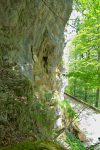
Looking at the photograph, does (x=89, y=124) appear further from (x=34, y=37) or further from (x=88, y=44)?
(x=34, y=37)

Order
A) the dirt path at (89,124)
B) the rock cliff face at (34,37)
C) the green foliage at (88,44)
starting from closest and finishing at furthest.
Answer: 1. the rock cliff face at (34,37)
2. the green foliage at (88,44)
3. the dirt path at (89,124)

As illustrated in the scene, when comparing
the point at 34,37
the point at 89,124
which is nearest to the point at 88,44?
the point at 89,124

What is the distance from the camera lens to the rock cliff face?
287 inches

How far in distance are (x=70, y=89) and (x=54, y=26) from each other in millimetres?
18226

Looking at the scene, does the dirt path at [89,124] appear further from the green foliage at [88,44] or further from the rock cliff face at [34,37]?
the rock cliff face at [34,37]

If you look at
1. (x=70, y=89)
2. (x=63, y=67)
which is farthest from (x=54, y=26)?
(x=70, y=89)

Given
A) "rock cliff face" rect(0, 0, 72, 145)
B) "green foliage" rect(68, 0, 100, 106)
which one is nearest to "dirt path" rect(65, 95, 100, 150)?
"green foliage" rect(68, 0, 100, 106)

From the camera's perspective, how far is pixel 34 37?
8891 millimetres

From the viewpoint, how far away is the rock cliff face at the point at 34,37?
7.29 m

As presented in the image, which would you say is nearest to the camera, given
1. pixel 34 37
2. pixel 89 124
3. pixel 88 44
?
pixel 34 37

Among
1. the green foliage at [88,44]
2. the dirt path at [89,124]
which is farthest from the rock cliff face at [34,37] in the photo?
the dirt path at [89,124]

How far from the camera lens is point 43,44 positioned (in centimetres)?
977

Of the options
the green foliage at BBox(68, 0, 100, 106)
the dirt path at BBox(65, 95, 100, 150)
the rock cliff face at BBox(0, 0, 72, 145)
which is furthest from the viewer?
the dirt path at BBox(65, 95, 100, 150)

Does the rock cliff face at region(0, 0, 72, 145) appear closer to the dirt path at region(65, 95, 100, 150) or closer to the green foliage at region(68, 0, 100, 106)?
the green foliage at region(68, 0, 100, 106)
